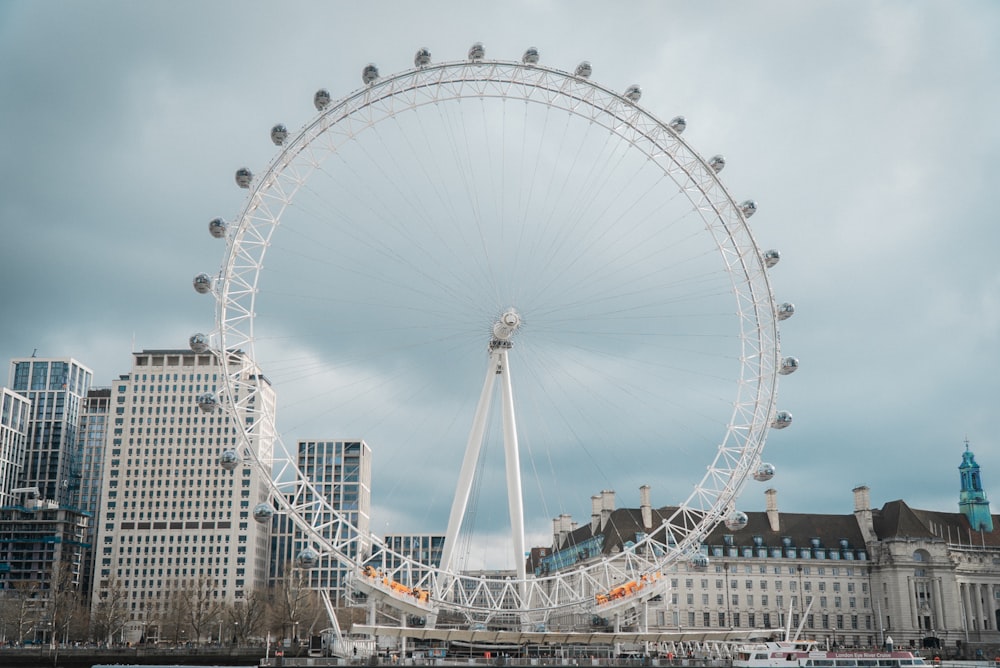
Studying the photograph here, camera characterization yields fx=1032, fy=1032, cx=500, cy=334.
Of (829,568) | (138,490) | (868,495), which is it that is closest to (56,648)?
(138,490)

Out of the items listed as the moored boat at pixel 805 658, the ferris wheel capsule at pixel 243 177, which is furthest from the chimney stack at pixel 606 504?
the ferris wheel capsule at pixel 243 177

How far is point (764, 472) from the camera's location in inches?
2552

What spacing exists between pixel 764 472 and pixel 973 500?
74.6 meters

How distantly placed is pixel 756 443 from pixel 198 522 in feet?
388

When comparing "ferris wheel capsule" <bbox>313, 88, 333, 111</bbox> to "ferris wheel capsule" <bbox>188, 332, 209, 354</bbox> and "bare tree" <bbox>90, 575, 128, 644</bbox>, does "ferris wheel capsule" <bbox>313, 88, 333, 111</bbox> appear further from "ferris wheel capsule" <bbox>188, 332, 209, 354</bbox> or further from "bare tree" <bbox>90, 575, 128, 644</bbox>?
"bare tree" <bbox>90, 575, 128, 644</bbox>

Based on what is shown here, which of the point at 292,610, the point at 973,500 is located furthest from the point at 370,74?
the point at 973,500

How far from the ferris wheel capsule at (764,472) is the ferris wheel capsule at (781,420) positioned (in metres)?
2.57

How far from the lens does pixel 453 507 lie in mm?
63156

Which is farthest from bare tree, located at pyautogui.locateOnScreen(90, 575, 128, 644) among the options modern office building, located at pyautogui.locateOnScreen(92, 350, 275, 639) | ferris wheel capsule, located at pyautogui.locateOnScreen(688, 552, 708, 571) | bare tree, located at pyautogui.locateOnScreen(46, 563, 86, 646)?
ferris wheel capsule, located at pyautogui.locateOnScreen(688, 552, 708, 571)

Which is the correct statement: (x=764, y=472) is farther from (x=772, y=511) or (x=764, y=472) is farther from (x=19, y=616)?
(x=19, y=616)

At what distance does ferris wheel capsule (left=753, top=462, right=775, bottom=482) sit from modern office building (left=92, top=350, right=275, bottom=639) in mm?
106870

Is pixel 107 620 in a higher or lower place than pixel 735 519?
lower

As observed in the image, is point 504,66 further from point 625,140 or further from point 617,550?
point 617,550

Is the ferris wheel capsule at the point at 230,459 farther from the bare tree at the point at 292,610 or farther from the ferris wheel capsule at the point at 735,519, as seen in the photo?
the bare tree at the point at 292,610
